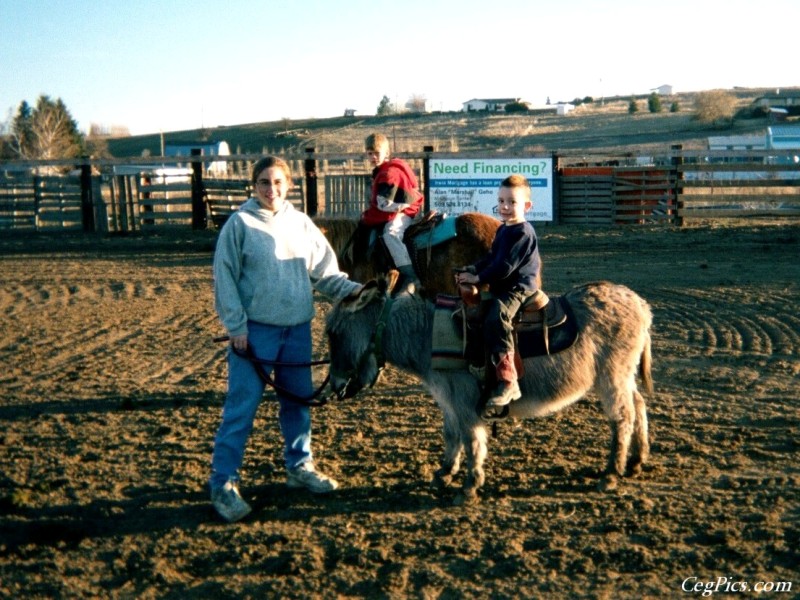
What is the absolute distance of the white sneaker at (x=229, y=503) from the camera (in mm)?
5000

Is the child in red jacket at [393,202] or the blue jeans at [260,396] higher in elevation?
the child in red jacket at [393,202]

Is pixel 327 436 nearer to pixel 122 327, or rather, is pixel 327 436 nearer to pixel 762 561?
pixel 762 561

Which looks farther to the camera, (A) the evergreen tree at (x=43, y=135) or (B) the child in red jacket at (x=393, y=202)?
(A) the evergreen tree at (x=43, y=135)

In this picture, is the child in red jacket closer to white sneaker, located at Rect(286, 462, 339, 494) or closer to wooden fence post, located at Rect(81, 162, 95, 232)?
white sneaker, located at Rect(286, 462, 339, 494)

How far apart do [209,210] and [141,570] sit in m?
19.5

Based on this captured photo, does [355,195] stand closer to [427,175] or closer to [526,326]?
[427,175]

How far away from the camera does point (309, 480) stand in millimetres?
5430

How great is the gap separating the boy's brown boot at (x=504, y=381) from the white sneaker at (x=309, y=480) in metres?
1.18

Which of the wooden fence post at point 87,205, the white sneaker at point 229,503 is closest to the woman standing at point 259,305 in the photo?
the white sneaker at point 229,503

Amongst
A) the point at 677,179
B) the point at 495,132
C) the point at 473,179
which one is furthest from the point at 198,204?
the point at 495,132

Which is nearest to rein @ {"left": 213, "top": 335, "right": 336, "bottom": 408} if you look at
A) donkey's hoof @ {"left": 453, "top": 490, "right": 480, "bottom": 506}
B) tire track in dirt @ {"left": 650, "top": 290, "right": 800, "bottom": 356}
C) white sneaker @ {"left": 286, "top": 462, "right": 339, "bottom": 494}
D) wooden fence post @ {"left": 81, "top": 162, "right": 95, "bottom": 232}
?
white sneaker @ {"left": 286, "top": 462, "right": 339, "bottom": 494}

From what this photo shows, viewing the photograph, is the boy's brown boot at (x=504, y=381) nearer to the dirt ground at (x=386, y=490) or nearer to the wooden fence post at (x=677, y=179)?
the dirt ground at (x=386, y=490)

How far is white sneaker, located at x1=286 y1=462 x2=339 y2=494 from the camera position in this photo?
5422 millimetres

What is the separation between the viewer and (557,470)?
5762 mm
